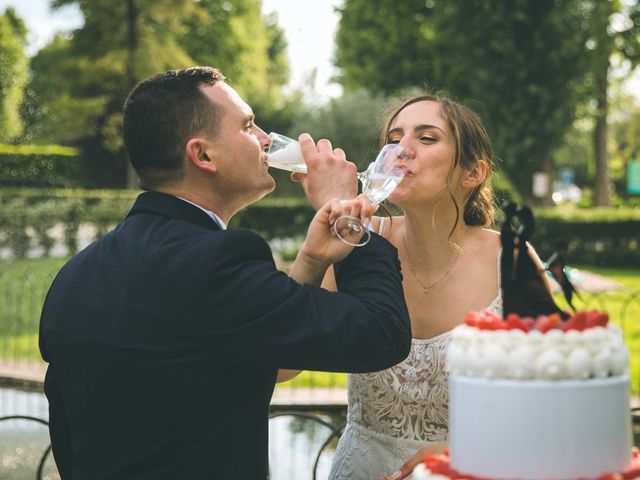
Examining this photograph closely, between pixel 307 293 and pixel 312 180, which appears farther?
pixel 312 180

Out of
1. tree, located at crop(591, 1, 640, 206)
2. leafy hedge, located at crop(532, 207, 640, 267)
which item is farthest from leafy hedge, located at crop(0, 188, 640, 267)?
tree, located at crop(591, 1, 640, 206)

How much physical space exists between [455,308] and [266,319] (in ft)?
5.22

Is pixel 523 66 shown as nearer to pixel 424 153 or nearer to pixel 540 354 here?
pixel 424 153

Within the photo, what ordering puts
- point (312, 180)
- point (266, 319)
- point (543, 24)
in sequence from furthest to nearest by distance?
point (543, 24)
point (312, 180)
point (266, 319)

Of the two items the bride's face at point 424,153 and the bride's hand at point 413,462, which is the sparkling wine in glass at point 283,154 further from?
the bride's hand at point 413,462

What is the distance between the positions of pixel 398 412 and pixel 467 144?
3.83 feet

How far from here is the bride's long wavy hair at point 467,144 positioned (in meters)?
3.51

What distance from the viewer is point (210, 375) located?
88.9 inches

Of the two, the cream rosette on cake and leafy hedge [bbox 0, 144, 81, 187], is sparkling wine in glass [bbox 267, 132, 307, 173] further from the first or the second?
leafy hedge [bbox 0, 144, 81, 187]

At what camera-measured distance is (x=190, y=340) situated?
2217 mm

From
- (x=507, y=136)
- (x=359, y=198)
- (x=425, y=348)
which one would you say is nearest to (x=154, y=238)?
(x=359, y=198)

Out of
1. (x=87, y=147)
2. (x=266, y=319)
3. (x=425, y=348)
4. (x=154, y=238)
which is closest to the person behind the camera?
(x=266, y=319)

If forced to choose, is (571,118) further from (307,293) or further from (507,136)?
(307,293)

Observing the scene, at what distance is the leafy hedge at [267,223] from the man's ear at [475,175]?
16.9m
